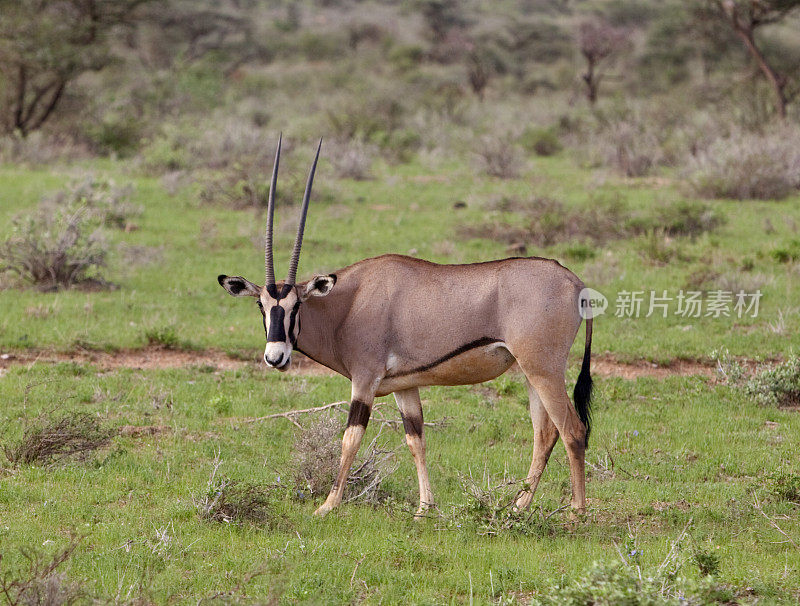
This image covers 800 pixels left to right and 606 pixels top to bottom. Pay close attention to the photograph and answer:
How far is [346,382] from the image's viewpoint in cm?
995

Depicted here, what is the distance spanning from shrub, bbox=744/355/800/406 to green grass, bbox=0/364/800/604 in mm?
125

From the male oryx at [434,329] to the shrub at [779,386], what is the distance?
300 centimetres

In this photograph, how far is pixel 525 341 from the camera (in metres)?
6.53

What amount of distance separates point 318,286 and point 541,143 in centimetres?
2370

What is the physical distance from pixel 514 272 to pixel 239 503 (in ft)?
7.82

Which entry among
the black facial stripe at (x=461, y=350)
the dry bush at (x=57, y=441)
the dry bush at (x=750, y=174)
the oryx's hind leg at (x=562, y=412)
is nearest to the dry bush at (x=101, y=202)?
the dry bush at (x=57, y=441)

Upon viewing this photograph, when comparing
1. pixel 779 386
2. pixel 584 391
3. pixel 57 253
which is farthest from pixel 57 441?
pixel 779 386

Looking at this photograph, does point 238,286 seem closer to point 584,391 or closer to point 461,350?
point 461,350

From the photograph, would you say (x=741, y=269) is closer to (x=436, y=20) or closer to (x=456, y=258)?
(x=456, y=258)

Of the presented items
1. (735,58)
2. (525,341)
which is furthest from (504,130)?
(525,341)

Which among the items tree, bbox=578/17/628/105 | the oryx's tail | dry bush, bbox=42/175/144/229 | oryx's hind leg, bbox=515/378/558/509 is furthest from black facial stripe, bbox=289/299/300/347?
tree, bbox=578/17/628/105

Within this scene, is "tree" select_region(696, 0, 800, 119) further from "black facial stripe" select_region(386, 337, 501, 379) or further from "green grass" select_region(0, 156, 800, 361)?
"black facial stripe" select_region(386, 337, 501, 379)

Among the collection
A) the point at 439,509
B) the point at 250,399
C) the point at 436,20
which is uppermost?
the point at 439,509

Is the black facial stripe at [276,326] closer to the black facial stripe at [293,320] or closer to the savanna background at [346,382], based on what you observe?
the black facial stripe at [293,320]
